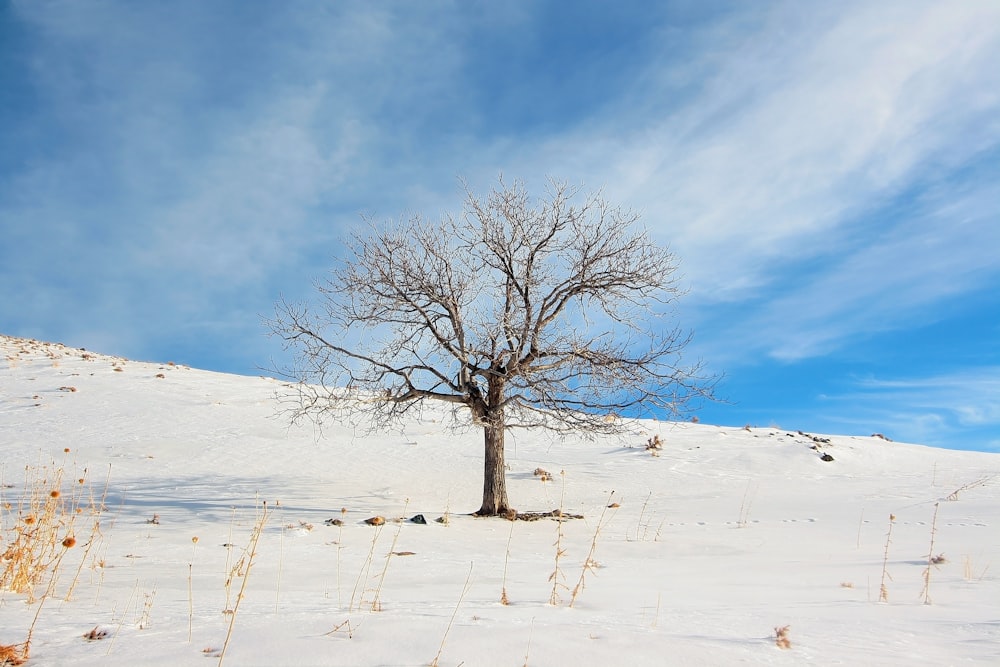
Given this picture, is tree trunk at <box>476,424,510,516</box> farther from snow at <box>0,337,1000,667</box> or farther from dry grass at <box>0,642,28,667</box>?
dry grass at <box>0,642,28,667</box>

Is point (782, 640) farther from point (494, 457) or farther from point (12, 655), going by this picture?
point (494, 457)

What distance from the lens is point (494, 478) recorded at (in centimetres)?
1205

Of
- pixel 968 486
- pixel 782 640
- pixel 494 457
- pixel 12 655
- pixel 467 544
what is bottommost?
pixel 467 544

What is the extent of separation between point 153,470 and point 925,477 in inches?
698

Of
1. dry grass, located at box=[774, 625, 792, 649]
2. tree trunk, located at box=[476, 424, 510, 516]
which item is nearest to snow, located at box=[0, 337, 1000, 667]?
dry grass, located at box=[774, 625, 792, 649]

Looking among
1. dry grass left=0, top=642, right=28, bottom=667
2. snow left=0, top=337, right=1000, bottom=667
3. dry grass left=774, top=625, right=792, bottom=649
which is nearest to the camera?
dry grass left=0, top=642, right=28, bottom=667

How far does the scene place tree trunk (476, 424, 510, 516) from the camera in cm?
1186

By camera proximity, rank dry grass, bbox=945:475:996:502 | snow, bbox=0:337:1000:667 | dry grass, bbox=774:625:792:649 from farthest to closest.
A: dry grass, bbox=945:475:996:502
snow, bbox=0:337:1000:667
dry grass, bbox=774:625:792:649

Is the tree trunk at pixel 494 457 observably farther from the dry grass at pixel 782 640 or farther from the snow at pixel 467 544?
the dry grass at pixel 782 640

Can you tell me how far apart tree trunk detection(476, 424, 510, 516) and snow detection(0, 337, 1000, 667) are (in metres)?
0.80

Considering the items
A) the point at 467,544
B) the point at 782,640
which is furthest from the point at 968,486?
the point at 782,640

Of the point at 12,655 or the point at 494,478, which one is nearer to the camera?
→ the point at 12,655

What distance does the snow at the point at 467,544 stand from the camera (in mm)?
2732

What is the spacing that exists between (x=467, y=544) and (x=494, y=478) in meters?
3.86
